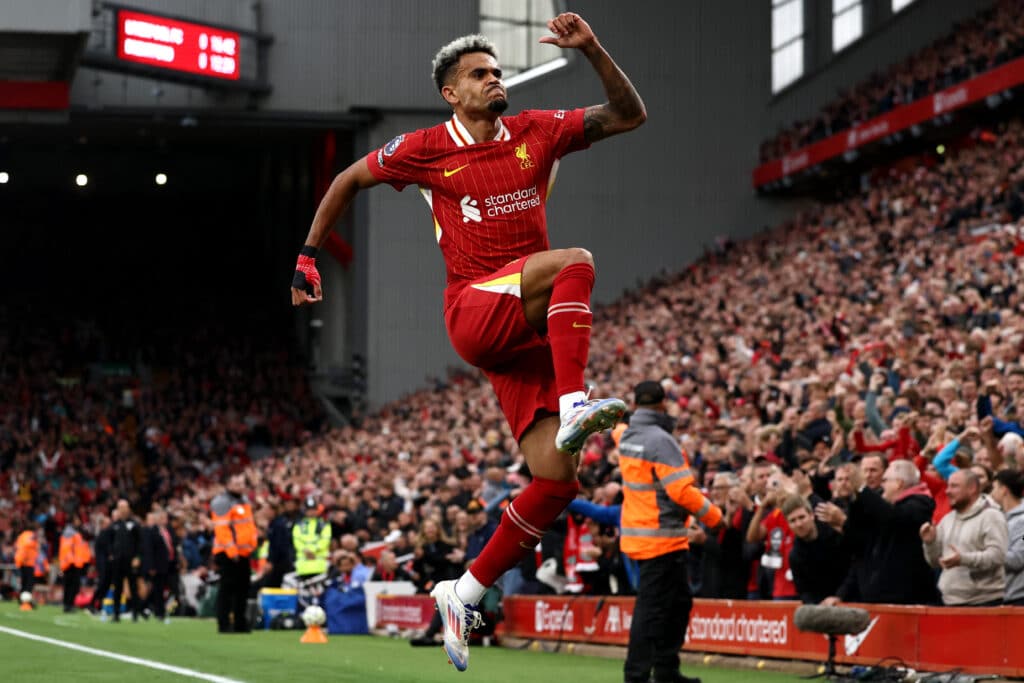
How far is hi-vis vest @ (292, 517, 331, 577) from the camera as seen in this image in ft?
71.5

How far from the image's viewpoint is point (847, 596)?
12016 mm

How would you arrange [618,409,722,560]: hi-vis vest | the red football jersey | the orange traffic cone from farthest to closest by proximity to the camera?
the orange traffic cone → [618,409,722,560]: hi-vis vest → the red football jersey

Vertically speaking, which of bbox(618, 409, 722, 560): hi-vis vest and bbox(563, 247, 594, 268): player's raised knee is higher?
bbox(563, 247, 594, 268): player's raised knee

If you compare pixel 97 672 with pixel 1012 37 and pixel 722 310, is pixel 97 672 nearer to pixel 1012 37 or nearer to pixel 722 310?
pixel 722 310

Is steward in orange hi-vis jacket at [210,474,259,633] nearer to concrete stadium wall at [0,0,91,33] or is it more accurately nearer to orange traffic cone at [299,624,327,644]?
orange traffic cone at [299,624,327,644]

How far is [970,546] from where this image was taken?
10531 millimetres

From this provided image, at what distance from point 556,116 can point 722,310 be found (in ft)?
75.9

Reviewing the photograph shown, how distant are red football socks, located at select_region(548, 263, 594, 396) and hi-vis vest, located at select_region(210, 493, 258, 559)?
13.6 metres

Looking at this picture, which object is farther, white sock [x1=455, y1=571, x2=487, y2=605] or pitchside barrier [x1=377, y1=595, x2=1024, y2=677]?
pitchside barrier [x1=377, y1=595, x2=1024, y2=677]

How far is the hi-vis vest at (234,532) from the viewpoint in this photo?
759 inches

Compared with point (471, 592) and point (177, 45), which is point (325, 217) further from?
point (177, 45)

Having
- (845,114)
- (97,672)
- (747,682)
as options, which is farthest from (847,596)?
(845,114)

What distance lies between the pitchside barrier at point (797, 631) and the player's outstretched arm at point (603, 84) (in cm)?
495

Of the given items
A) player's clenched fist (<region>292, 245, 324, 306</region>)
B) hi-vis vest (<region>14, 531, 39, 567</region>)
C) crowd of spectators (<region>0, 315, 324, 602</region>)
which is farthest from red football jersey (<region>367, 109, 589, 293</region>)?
crowd of spectators (<region>0, 315, 324, 602</region>)
